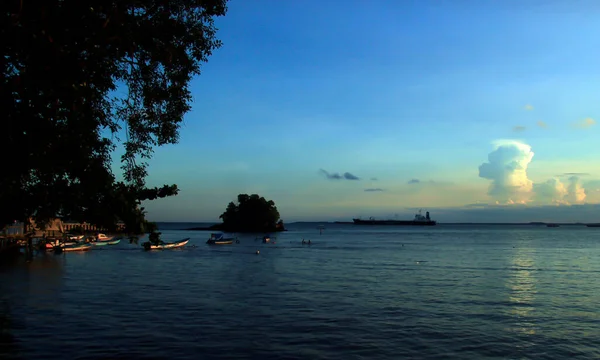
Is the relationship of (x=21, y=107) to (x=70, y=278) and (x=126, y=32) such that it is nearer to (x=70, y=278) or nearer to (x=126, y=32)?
(x=126, y=32)

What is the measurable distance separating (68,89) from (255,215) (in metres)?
182

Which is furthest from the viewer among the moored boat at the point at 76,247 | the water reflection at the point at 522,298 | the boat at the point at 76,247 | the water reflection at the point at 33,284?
the moored boat at the point at 76,247

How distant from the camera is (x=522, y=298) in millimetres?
27641

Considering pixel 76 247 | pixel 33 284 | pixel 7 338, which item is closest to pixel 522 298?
pixel 7 338

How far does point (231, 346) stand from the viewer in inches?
645

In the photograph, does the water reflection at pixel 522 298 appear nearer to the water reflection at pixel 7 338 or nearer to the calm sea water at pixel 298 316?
the calm sea water at pixel 298 316

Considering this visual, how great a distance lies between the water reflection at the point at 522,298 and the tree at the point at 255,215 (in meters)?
148

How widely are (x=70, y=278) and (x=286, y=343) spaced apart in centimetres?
2494

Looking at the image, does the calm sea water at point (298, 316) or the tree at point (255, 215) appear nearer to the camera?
the calm sea water at point (298, 316)

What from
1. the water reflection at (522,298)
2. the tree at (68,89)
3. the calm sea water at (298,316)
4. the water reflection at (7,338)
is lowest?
the water reflection at (522,298)

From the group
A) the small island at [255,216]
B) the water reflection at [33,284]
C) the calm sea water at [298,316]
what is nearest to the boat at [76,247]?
the water reflection at [33,284]

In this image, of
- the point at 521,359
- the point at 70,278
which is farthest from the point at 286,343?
the point at 70,278

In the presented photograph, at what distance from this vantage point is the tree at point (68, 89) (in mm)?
7980

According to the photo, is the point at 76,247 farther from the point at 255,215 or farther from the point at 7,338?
the point at 255,215
